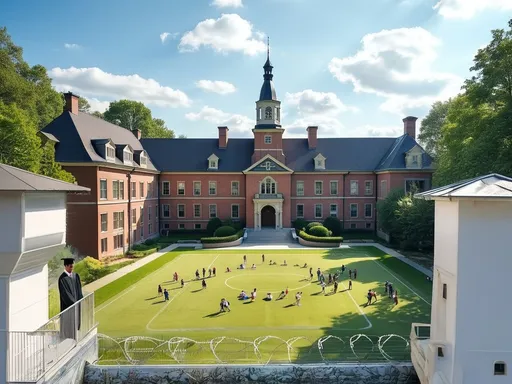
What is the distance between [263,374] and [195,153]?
42.7 m

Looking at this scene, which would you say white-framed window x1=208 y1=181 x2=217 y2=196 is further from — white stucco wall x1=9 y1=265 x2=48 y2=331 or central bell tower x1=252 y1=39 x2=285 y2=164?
white stucco wall x1=9 y1=265 x2=48 y2=331

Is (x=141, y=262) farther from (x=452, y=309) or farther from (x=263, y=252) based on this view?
(x=452, y=309)

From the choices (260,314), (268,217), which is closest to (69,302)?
(260,314)

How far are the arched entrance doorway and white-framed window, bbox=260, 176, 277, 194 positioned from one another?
3081mm

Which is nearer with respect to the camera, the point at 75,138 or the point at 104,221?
the point at 75,138

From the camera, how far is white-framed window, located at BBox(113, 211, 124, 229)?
36281 mm

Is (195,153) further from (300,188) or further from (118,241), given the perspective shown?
(118,241)

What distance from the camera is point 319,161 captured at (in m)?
51.7

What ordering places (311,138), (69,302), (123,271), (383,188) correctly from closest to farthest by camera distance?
1. (69,302)
2. (123,271)
3. (383,188)
4. (311,138)

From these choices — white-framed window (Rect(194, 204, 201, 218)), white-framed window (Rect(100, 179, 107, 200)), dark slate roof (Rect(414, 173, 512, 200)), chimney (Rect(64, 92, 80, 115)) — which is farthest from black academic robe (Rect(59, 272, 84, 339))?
white-framed window (Rect(194, 204, 201, 218))

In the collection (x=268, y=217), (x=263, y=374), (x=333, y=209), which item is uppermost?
(x=333, y=209)

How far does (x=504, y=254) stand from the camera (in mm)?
10297

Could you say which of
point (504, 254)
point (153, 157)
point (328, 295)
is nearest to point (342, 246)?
point (328, 295)

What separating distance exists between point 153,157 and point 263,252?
23463mm
